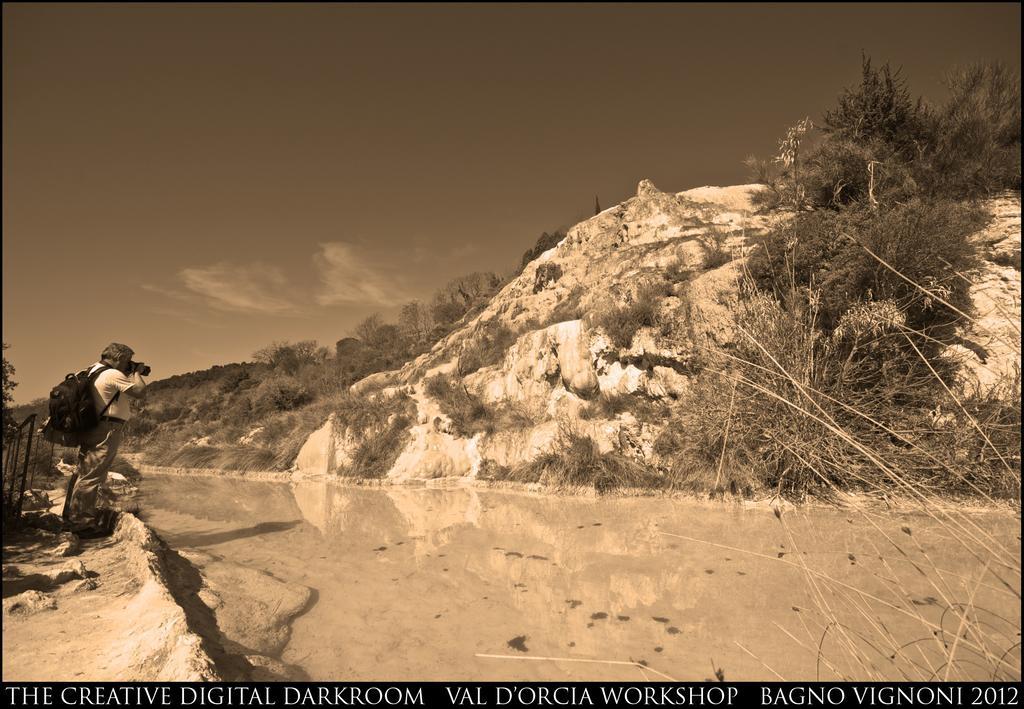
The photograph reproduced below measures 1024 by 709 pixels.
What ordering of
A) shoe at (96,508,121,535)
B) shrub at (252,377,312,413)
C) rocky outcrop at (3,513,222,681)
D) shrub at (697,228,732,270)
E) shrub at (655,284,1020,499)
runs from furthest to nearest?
shrub at (252,377,312,413) → shrub at (697,228,732,270) → shrub at (655,284,1020,499) → shoe at (96,508,121,535) → rocky outcrop at (3,513,222,681)

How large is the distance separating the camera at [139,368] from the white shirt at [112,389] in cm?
19

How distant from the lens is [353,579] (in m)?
4.17

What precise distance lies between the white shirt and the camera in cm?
19

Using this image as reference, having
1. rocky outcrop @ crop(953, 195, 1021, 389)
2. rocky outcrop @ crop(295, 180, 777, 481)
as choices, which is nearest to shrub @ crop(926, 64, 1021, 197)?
rocky outcrop @ crop(953, 195, 1021, 389)

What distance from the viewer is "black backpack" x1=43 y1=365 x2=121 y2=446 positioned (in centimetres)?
443

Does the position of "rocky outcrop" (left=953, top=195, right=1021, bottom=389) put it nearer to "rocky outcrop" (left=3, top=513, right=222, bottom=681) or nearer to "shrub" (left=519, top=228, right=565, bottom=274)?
"rocky outcrop" (left=3, top=513, right=222, bottom=681)

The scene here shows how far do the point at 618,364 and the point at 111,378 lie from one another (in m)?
7.19

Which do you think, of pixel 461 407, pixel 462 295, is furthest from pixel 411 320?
pixel 461 407

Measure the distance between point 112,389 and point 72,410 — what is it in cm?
36

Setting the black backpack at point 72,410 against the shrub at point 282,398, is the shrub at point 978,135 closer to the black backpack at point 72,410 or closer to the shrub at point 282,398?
the black backpack at point 72,410

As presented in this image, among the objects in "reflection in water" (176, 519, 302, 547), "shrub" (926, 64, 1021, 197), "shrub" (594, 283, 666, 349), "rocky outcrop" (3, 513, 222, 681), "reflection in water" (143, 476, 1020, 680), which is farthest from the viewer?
"shrub" (926, 64, 1021, 197)

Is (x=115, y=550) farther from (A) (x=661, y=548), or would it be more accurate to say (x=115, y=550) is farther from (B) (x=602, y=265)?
(B) (x=602, y=265)

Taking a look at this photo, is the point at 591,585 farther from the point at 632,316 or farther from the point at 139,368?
the point at 632,316
